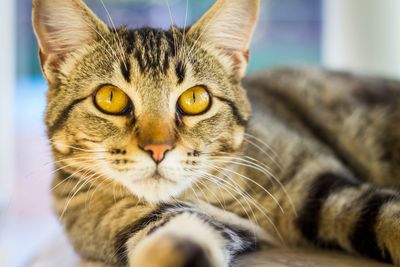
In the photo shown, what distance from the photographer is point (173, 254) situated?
78cm

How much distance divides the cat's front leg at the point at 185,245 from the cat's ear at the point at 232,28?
0.36 m

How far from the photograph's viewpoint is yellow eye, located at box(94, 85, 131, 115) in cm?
96

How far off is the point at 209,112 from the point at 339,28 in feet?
4.36

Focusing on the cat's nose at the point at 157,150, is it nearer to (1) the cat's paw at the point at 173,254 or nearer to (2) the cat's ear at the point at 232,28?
(1) the cat's paw at the point at 173,254

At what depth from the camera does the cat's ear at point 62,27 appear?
967 millimetres

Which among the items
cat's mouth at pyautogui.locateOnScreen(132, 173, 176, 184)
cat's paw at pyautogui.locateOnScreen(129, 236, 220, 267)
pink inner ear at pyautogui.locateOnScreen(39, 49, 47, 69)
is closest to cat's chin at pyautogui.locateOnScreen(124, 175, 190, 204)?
cat's mouth at pyautogui.locateOnScreen(132, 173, 176, 184)

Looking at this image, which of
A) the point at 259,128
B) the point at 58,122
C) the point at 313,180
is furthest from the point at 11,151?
the point at 313,180

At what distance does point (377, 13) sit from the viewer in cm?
208

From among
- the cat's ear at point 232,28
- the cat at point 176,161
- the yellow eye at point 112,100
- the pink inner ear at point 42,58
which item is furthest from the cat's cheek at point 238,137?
the pink inner ear at point 42,58

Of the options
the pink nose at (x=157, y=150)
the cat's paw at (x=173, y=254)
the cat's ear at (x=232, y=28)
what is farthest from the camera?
the cat's ear at (x=232, y=28)

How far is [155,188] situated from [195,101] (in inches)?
7.9

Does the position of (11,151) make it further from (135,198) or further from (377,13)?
(377,13)

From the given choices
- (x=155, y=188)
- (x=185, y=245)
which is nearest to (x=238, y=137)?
(x=155, y=188)

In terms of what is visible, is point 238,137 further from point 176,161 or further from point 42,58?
point 42,58
